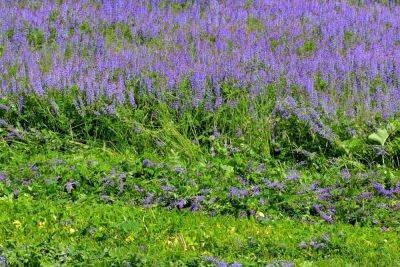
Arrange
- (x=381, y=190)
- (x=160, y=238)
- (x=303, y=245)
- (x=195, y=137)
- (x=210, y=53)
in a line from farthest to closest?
(x=210, y=53) → (x=195, y=137) → (x=381, y=190) → (x=160, y=238) → (x=303, y=245)

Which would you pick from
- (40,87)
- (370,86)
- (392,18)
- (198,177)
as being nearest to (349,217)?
(198,177)

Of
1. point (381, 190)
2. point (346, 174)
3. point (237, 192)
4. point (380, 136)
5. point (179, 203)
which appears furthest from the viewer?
point (380, 136)

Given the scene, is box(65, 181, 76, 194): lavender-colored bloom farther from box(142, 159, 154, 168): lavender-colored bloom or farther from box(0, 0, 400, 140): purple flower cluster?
box(0, 0, 400, 140): purple flower cluster

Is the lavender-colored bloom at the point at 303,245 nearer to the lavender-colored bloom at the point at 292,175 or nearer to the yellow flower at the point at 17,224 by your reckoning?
the lavender-colored bloom at the point at 292,175

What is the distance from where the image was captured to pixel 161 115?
870 centimetres

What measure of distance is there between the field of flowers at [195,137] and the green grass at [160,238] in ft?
0.05

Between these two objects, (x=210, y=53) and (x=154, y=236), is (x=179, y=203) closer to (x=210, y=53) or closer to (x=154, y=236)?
(x=154, y=236)

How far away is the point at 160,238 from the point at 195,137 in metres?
2.36

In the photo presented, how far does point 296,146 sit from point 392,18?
5127 mm

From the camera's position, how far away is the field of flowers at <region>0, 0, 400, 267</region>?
20.3 ft

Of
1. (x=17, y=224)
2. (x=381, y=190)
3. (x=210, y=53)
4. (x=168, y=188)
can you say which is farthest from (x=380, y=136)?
(x=17, y=224)

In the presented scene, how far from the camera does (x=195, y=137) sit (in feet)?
27.9

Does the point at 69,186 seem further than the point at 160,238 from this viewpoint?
Yes

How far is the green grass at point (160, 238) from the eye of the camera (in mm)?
5434
